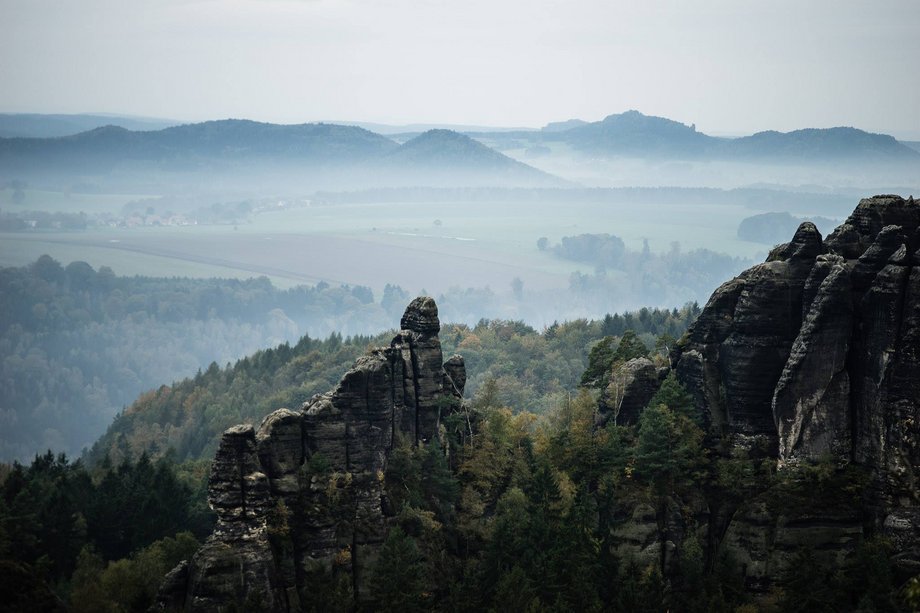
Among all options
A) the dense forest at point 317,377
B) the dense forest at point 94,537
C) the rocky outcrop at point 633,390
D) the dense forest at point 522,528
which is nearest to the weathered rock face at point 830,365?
the dense forest at point 522,528

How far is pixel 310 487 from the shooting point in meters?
57.2

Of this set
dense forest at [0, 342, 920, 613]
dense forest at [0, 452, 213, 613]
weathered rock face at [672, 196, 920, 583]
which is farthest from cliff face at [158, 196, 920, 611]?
dense forest at [0, 452, 213, 613]

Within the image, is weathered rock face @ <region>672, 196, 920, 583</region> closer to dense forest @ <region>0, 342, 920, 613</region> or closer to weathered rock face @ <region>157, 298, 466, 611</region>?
dense forest @ <region>0, 342, 920, 613</region>

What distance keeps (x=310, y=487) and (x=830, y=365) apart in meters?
27.5

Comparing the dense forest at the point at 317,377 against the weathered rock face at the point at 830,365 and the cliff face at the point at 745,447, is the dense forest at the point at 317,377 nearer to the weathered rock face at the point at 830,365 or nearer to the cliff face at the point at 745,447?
the weathered rock face at the point at 830,365

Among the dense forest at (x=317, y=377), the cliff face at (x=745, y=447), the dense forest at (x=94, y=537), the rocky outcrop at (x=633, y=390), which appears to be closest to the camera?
the cliff face at (x=745, y=447)

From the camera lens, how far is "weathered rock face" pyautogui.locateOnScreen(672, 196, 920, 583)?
5550cm

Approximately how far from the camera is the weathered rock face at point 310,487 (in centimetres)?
5359

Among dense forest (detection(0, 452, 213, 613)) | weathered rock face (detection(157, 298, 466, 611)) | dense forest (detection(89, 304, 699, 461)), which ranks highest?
weathered rock face (detection(157, 298, 466, 611))

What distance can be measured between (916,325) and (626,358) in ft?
64.0

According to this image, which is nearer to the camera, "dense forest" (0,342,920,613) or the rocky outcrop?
"dense forest" (0,342,920,613)

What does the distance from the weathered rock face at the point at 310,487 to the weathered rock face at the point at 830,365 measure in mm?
16343

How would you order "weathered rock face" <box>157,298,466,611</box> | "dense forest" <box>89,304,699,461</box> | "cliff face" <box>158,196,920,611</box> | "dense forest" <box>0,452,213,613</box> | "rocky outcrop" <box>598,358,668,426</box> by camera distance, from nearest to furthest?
"weathered rock face" <box>157,298,466,611</box>, "cliff face" <box>158,196,920,611</box>, "dense forest" <box>0,452,213,613</box>, "rocky outcrop" <box>598,358,668,426</box>, "dense forest" <box>89,304,699,461</box>

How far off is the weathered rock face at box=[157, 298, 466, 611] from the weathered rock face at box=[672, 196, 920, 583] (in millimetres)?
16343
